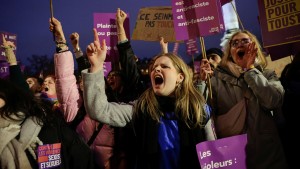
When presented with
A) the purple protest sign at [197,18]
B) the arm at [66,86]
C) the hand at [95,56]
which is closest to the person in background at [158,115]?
the hand at [95,56]

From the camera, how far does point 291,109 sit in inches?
115

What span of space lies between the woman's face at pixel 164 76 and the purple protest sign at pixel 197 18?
1.22m

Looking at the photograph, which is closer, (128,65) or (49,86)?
(128,65)

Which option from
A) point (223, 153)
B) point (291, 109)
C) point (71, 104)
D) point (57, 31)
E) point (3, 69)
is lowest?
point (223, 153)

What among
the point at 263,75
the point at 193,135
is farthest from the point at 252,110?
the point at 193,135

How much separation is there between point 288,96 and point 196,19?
1524 millimetres

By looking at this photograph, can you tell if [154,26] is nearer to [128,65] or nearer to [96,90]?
[128,65]

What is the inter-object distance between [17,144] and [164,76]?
A: 1278 mm

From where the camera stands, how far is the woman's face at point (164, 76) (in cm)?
265

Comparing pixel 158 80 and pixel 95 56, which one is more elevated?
pixel 95 56

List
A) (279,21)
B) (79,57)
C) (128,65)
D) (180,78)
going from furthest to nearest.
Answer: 1. (279,21)
2. (79,57)
3. (128,65)
4. (180,78)

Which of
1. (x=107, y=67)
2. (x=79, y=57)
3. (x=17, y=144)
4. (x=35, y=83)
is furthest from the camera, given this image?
(x=35, y=83)

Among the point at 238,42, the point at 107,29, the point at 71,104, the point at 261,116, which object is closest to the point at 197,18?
the point at 238,42

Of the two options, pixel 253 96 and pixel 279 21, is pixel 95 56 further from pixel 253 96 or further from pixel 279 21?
pixel 279 21
